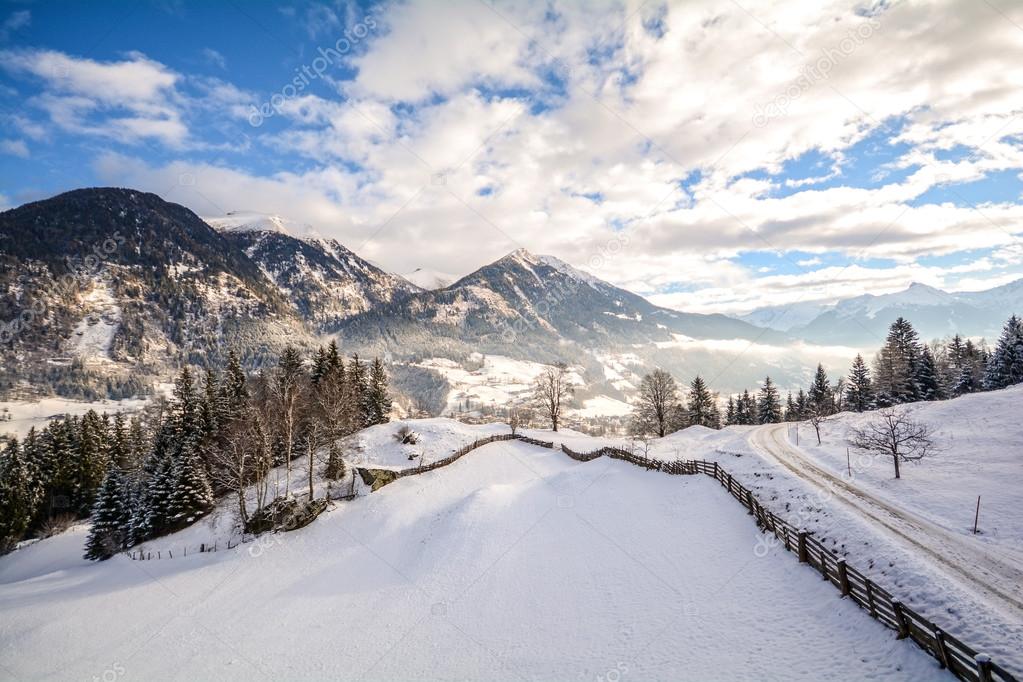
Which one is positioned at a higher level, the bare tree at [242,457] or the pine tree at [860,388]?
the pine tree at [860,388]

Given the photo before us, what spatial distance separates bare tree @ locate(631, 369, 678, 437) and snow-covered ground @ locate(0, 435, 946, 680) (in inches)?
1191

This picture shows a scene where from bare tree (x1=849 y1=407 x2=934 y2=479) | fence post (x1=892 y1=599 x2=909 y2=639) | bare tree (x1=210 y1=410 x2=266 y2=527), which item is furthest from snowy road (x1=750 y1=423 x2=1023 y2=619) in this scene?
bare tree (x1=210 y1=410 x2=266 y2=527)

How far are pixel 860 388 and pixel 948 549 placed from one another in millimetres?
75511

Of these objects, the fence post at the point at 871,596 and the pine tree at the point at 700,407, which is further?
the pine tree at the point at 700,407

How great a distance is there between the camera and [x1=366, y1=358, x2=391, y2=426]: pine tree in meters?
61.9

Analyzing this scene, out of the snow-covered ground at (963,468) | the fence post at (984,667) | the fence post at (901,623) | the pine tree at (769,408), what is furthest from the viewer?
the pine tree at (769,408)

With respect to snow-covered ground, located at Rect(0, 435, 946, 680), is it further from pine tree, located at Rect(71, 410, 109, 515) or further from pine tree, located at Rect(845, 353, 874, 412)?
pine tree, located at Rect(845, 353, 874, 412)

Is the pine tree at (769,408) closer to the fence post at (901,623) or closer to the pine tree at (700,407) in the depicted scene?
the pine tree at (700,407)

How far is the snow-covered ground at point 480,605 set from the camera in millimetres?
13664

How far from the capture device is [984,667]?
29.1 ft

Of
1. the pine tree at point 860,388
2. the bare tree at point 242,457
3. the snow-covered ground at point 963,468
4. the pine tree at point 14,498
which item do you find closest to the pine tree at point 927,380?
the pine tree at point 860,388

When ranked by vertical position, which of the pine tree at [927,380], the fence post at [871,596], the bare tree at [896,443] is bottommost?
the fence post at [871,596]

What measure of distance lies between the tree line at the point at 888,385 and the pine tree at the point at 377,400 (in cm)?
3917

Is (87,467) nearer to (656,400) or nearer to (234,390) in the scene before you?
(234,390)
